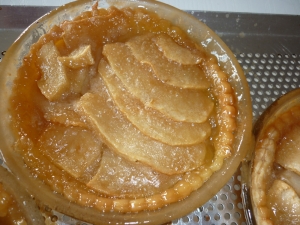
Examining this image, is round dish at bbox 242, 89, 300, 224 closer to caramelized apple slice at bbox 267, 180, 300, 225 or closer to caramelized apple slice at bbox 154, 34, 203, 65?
caramelized apple slice at bbox 267, 180, 300, 225

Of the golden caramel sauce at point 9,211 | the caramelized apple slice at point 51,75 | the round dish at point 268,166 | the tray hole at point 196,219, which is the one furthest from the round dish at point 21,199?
the round dish at point 268,166

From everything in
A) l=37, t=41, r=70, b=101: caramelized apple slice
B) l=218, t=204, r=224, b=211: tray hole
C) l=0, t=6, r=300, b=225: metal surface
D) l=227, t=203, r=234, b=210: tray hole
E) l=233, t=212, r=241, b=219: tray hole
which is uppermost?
l=37, t=41, r=70, b=101: caramelized apple slice

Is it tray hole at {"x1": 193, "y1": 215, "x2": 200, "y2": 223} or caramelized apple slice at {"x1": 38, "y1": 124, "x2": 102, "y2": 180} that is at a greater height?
caramelized apple slice at {"x1": 38, "y1": 124, "x2": 102, "y2": 180}

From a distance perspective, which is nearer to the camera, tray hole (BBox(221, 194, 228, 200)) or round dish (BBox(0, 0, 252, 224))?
round dish (BBox(0, 0, 252, 224))

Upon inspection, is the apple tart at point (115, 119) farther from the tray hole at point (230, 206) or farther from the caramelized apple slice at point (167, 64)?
the tray hole at point (230, 206)

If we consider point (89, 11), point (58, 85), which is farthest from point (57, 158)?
point (89, 11)

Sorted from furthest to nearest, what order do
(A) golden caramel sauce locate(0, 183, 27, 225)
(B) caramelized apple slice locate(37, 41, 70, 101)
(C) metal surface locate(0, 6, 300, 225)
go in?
(C) metal surface locate(0, 6, 300, 225) < (B) caramelized apple slice locate(37, 41, 70, 101) < (A) golden caramel sauce locate(0, 183, 27, 225)

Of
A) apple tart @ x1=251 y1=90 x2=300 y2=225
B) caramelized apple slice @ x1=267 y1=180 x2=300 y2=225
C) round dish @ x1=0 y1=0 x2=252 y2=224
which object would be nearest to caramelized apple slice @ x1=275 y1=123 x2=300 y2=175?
apple tart @ x1=251 y1=90 x2=300 y2=225
